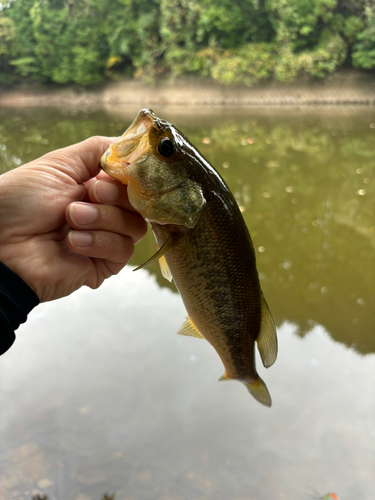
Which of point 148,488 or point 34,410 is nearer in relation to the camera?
point 148,488

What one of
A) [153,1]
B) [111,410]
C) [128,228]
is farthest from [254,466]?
[153,1]

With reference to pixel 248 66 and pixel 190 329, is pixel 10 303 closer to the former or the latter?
pixel 190 329

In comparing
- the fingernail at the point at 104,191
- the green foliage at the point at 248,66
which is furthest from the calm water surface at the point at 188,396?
the green foliage at the point at 248,66

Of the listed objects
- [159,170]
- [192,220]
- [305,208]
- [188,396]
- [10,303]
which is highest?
[159,170]

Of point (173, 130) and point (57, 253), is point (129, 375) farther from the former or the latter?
point (173, 130)

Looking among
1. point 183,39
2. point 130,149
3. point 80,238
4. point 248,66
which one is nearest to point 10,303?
point 80,238

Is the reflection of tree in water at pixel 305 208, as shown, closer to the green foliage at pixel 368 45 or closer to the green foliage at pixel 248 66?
the green foliage at pixel 368 45

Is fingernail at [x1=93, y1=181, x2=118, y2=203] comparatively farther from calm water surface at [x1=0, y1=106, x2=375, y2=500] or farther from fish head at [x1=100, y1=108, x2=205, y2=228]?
calm water surface at [x1=0, y1=106, x2=375, y2=500]
